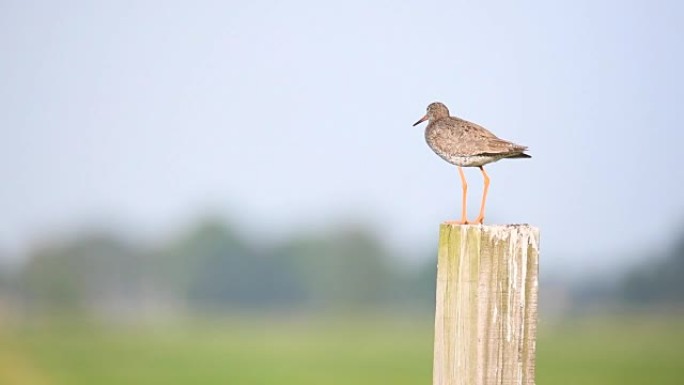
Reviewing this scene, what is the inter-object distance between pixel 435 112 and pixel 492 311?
3.55m

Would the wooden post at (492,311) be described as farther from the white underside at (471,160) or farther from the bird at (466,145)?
the white underside at (471,160)

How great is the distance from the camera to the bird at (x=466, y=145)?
6832 mm

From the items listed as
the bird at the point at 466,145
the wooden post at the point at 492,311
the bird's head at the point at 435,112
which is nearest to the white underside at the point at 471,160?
the bird at the point at 466,145

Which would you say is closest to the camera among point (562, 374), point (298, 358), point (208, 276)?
point (562, 374)

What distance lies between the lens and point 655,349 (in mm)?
47000

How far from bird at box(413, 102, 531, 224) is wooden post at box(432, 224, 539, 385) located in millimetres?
1954

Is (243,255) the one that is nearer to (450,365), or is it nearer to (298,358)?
(298,358)

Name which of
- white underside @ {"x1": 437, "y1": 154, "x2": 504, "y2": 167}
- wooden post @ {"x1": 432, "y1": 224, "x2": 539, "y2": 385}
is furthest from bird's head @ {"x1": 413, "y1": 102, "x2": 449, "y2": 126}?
wooden post @ {"x1": 432, "y1": 224, "x2": 539, "y2": 385}

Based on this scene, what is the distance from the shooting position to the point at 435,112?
7906 mm

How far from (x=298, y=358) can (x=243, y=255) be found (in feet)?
84.9

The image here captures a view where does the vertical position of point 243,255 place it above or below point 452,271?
above

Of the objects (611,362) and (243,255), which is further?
(243,255)

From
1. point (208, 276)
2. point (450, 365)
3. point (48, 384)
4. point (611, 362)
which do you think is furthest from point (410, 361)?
point (450, 365)

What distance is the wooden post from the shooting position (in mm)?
4480
